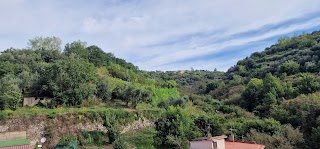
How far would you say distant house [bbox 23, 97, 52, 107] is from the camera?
31.2m

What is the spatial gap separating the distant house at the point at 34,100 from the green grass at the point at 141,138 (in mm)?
9565

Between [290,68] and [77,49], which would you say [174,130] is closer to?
[77,49]

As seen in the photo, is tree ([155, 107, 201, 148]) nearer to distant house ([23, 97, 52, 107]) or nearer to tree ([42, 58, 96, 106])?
tree ([42, 58, 96, 106])

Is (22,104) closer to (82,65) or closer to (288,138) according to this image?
(82,65)

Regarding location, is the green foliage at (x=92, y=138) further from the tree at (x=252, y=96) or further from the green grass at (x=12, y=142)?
the tree at (x=252, y=96)

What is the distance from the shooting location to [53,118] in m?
26.4

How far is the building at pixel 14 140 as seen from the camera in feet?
75.9

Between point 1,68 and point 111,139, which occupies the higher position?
point 1,68

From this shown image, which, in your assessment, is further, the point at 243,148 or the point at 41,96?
the point at 41,96

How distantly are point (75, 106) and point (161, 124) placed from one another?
34.0 ft

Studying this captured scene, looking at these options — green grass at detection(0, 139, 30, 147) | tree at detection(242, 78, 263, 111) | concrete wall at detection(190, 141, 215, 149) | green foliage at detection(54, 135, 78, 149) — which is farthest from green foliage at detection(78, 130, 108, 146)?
tree at detection(242, 78, 263, 111)

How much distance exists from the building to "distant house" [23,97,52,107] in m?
6.89

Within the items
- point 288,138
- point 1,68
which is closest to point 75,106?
point 1,68

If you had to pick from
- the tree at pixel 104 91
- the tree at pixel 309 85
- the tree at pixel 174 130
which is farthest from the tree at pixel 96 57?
the tree at pixel 309 85
